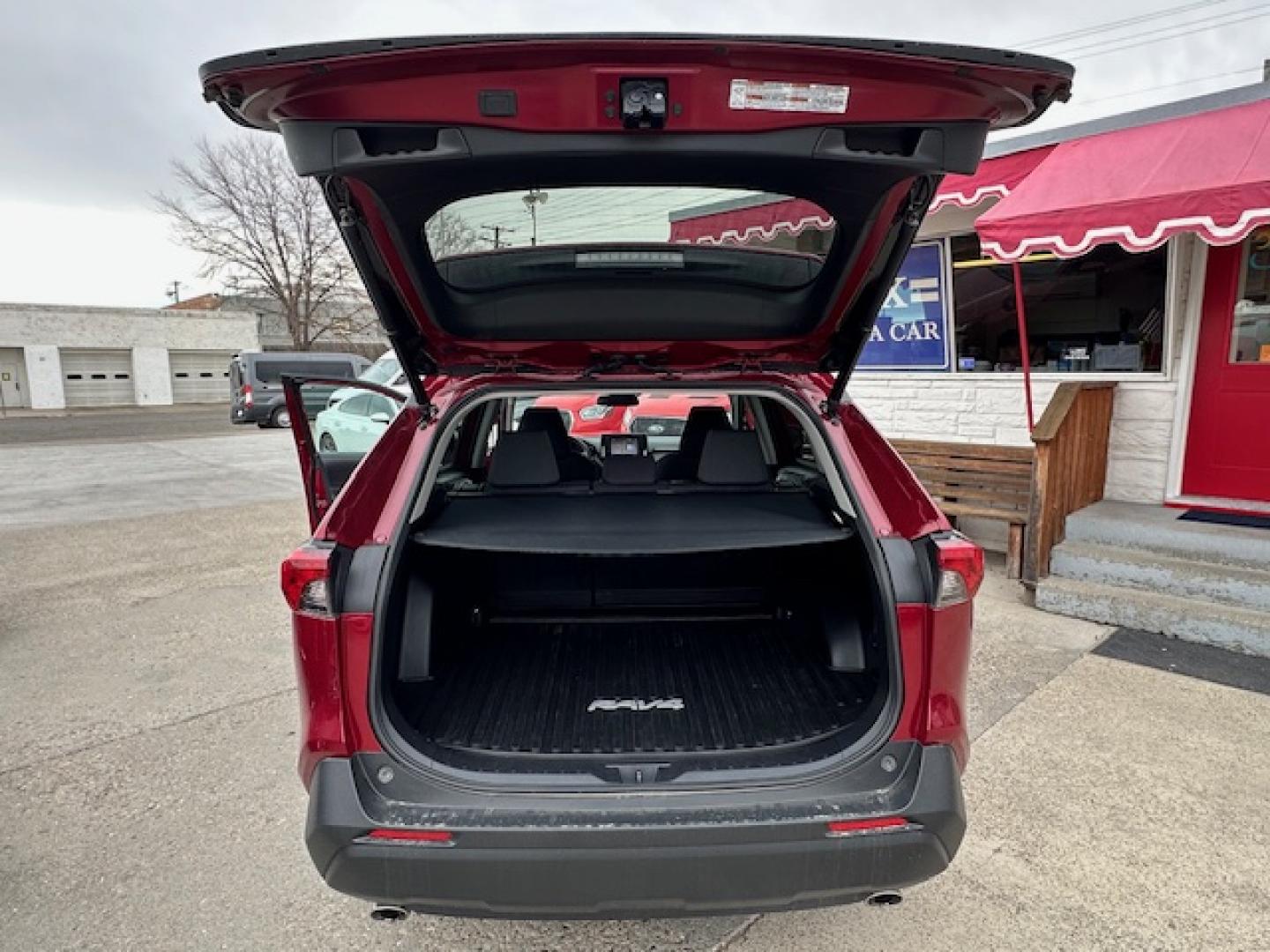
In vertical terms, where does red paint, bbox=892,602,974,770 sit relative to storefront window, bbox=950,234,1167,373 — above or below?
below

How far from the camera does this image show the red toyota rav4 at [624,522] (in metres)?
1.47

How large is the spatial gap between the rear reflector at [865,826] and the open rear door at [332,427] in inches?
62.8

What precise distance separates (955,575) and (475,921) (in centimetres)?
159

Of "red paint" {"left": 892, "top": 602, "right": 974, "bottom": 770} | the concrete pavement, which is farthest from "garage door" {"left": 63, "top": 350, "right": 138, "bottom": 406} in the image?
"red paint" {"left": 892, "top": 602, "right": 974, "bottom": 770}

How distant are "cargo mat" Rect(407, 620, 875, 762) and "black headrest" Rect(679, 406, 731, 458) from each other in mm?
793

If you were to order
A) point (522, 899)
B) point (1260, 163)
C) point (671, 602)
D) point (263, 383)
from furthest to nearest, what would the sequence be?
point (263, 383), point (1260, 163), point (671, 602), point (522, 899)

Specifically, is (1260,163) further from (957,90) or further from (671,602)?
(671,602)

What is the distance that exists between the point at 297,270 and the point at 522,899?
35442mm

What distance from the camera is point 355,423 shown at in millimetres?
10047

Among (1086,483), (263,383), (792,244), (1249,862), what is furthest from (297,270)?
(1249,862)

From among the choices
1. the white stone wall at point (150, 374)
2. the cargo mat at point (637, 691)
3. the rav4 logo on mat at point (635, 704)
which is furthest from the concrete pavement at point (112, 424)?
the rav4 logo on mat at point (635, 704)

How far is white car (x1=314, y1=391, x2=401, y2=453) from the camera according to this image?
984 cm

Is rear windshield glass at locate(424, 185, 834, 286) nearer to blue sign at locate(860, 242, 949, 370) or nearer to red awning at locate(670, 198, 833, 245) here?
red awning at locate(670, 198, 833, 245)

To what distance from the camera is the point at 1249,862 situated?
2213mm
